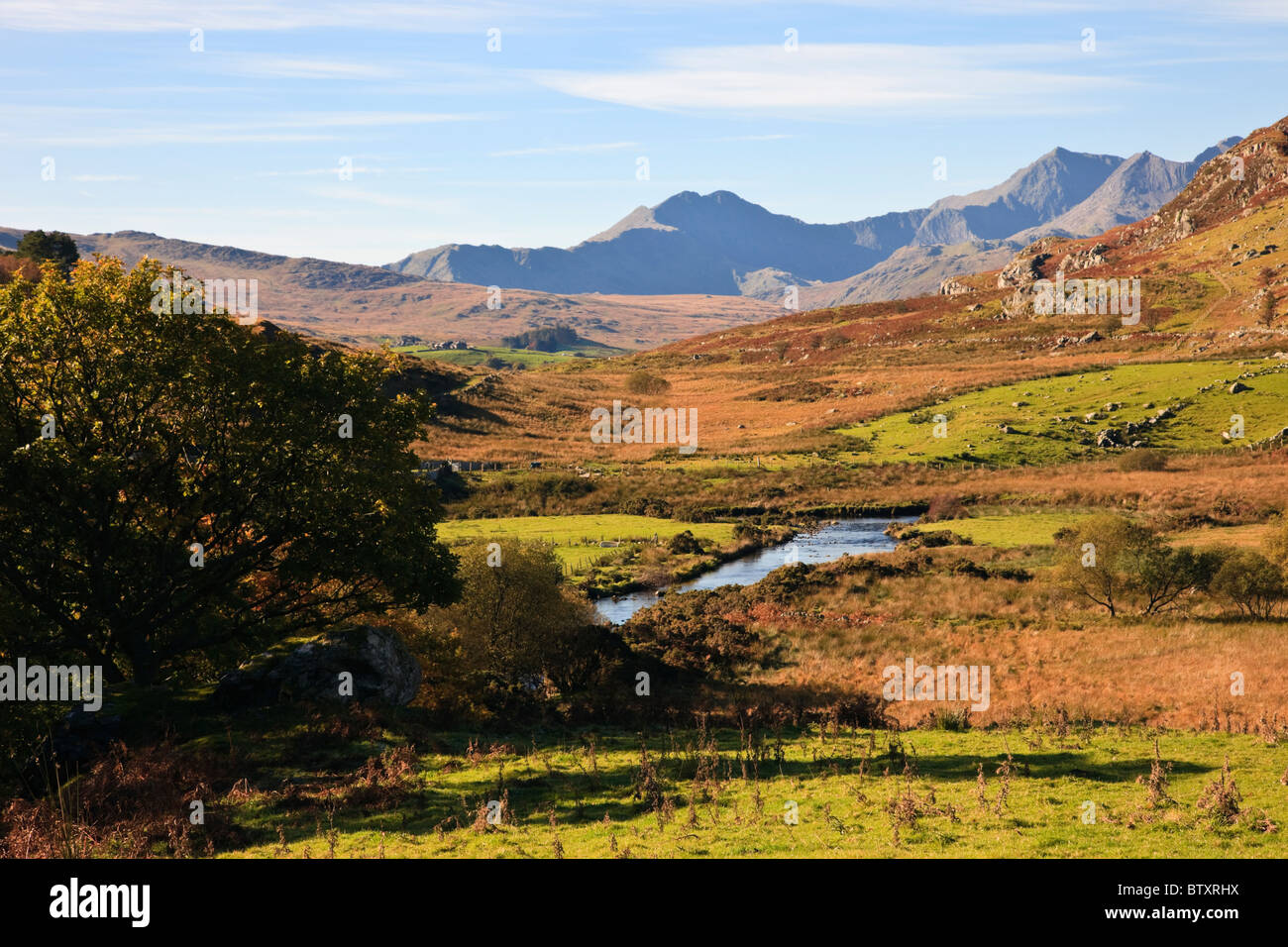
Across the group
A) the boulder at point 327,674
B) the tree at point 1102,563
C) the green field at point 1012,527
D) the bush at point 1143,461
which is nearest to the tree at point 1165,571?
the tree at point 1102,563

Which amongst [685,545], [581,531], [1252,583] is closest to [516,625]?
[685,545]

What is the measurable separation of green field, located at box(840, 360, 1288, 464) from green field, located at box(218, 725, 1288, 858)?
79052mm

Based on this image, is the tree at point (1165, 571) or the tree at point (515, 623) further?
the tree at point (1165, 571)

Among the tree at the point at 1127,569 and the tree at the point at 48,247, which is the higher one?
the tree at the point at 48,247

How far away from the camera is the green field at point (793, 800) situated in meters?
17.2

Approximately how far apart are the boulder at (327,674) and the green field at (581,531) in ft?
122

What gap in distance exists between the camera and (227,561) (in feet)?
91.1

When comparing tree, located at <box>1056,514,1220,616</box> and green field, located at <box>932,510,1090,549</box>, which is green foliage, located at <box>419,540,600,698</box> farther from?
green field, located at <box>932,510,1090,549</box>

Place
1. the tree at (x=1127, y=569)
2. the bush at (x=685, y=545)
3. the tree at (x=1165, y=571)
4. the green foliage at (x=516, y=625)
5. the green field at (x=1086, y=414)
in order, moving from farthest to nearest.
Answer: the green field at (x=1086, y=414) < the bush at (x=685, y=545) < the tree at (x=1127, y=569) < the tree at (x=1165, y=571) < the green foliage at (x=516, y=625)

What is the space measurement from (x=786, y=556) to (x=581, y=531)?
19.0 metres

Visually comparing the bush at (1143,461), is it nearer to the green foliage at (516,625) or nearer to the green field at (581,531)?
the green field at (581,531)

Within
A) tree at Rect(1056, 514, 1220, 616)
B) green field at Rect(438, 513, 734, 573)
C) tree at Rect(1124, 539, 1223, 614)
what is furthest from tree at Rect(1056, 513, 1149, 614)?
green field at Rect(438, 513, 734, 573)
